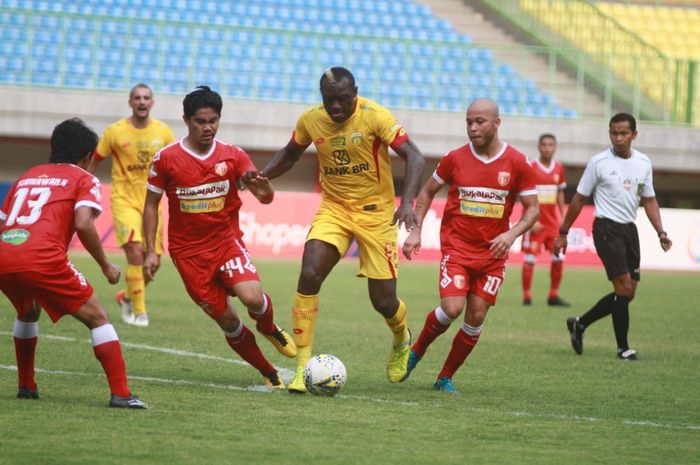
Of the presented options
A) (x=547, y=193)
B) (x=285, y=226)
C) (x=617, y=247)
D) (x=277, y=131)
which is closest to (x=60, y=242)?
(x=617, y=247)

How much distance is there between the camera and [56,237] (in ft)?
22.3

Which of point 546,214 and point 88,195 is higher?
point 88,195

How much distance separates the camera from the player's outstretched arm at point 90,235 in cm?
670

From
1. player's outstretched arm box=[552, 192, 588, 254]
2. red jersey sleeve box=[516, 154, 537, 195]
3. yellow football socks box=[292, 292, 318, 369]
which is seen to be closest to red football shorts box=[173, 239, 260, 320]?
yellow football socks box=[292, 292, 318, 369]

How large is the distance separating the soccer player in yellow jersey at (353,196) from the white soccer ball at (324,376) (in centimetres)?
22

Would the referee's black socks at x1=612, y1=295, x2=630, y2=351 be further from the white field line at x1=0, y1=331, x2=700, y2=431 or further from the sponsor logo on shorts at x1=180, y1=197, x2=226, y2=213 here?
the sponsor logo on shorts at x1=180, y1=197, x2=226, y2=213

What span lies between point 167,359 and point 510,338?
172 inches

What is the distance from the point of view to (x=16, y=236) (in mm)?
6754

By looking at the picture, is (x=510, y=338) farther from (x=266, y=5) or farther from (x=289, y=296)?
(x=266, y=5)

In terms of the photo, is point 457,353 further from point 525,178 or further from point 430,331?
point 525,178

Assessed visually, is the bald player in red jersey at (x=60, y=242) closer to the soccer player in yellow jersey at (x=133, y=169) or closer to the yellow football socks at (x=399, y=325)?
the yellow football socks at (x=399, y=325)

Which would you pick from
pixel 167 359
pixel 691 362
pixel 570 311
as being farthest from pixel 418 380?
pixel 570 311

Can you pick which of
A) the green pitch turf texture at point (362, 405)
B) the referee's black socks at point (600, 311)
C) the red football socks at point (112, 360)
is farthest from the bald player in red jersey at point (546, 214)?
the red football socks at point (112, 360)

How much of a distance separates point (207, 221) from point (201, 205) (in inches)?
4.6
